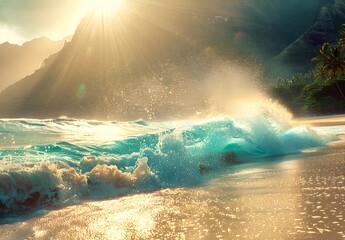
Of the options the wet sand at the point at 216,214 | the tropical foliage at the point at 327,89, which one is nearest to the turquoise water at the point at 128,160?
the wet sand at the point at 216,214

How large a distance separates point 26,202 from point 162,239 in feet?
11.3

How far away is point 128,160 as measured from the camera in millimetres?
10750

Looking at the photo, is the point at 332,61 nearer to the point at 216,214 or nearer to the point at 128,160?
the point at 128,160

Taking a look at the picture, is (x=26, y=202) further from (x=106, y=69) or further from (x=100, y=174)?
(x=106, y=69)

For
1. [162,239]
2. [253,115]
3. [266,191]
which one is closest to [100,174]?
[266,191]

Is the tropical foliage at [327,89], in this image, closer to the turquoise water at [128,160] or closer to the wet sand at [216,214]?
the turquoise water at [128,160]

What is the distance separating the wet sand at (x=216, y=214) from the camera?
188 inches

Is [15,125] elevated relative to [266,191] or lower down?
elevated

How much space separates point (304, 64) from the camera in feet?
545

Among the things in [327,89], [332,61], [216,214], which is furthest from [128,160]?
[327,89]

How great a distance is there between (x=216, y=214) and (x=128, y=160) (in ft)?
17.6

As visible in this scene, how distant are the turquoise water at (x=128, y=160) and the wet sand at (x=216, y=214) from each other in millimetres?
746

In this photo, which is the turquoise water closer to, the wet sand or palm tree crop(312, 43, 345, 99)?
the wet sand

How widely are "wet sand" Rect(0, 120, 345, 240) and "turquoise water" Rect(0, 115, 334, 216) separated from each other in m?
0.75
